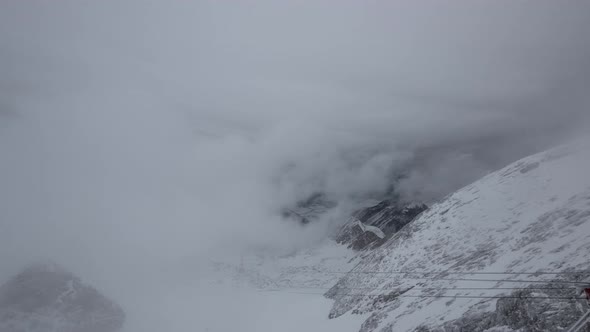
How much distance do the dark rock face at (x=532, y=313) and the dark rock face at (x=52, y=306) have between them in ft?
386

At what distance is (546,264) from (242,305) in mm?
99763

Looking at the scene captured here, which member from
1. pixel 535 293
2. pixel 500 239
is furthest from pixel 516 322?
pixel 500 239

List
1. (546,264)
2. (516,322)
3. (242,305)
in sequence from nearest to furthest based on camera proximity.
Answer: (516,322) → (546,264) → (242,305)

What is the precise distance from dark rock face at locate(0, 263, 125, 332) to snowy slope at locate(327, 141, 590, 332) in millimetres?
100975

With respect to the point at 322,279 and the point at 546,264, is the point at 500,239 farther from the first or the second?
the point at 322,279

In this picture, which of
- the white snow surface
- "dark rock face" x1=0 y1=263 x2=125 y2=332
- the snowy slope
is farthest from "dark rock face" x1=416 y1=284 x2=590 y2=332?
"dark rock face" x1=0 y1=263 x2=125 y2=332

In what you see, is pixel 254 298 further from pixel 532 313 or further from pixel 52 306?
pixel 532 313

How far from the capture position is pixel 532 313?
16344 mm

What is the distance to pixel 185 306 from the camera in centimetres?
11356

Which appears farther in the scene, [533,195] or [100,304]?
[100,304]

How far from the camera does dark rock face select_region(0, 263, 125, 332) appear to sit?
96.9m

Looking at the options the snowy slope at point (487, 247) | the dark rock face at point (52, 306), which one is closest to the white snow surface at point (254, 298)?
the snowy slope at point (487, 247)

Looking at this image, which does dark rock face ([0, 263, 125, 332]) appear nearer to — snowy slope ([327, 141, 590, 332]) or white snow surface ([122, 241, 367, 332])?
white snow surface ([122, 241, 367, 332])

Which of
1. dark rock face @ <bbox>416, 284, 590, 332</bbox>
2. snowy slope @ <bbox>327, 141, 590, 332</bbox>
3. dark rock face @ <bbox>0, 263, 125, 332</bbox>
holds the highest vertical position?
dark rock face @ <bbox>0, 263, 125, 332</bbox>
